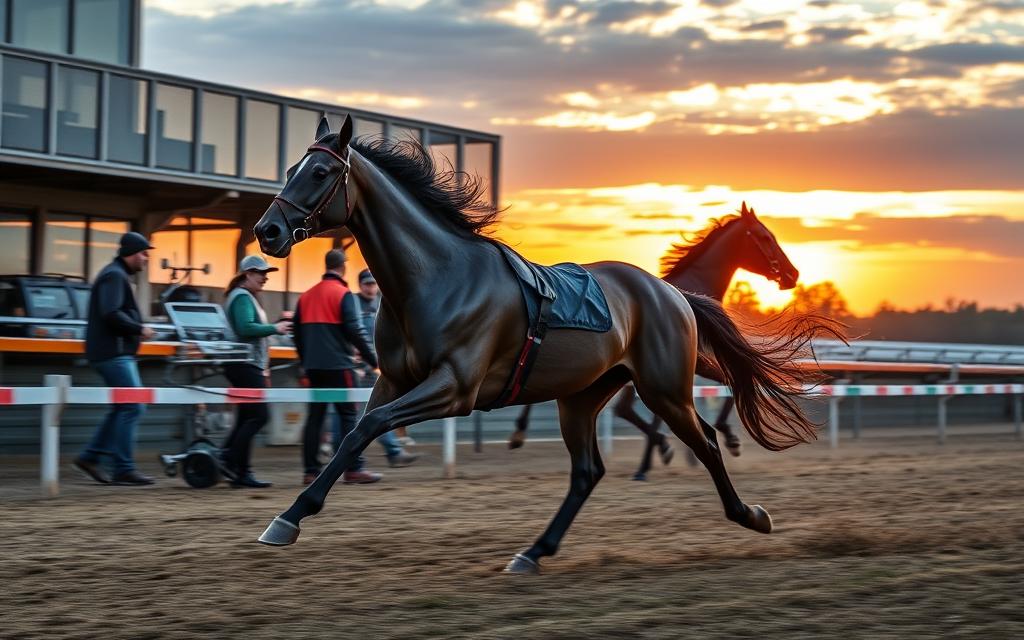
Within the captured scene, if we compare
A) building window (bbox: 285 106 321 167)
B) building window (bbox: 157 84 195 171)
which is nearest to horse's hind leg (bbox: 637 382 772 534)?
building window (bbox: 157 84 195 171)

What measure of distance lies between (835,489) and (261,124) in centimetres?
1252

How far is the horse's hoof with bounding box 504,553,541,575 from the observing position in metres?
5.62

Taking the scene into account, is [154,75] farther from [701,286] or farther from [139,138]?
[701,286]

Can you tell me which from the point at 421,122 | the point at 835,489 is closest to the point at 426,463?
the point at 835,489

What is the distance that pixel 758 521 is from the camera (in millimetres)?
6574

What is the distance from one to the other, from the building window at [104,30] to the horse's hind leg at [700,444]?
16452mm

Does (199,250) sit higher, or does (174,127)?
(174,127)

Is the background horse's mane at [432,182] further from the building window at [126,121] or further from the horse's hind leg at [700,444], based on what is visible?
the building window at [126,121]

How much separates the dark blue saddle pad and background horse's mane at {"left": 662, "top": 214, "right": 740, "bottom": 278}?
16.2ft

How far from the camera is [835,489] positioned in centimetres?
990

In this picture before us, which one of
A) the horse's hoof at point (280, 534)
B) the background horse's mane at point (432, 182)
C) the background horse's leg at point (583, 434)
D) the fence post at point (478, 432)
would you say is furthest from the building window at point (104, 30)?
the horse's hoof at point (280, 534)

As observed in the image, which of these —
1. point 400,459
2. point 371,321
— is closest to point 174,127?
point 371,321

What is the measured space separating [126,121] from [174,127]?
30.3 inches

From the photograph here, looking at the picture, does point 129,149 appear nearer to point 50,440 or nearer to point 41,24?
point 41,24
